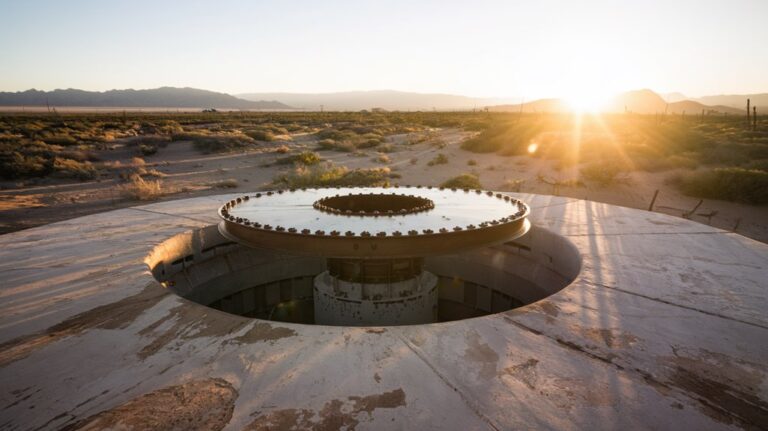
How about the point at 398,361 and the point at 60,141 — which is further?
the point at 60,141

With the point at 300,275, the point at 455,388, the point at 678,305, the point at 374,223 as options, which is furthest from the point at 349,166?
the point at 455,388

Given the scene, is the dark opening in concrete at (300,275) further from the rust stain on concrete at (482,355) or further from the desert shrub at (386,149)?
the desert shrub at (386,149)

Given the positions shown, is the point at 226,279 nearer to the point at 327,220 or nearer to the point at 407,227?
the point at 327,220

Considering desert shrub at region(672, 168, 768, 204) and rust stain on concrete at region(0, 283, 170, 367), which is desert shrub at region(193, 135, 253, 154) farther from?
rust stain on concrete at region(0, 283, 170, 367)

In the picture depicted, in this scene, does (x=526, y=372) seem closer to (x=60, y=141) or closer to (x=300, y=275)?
(x=300, y=275)

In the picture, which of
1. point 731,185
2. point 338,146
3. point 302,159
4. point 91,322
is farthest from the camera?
point 338,146

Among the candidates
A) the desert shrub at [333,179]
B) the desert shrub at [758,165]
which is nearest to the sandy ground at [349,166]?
the desert shrub at [333,179]

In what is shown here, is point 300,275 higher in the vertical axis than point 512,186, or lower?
lower

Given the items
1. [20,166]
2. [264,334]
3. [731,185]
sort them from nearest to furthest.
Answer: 1. [264,334]
2. [731,185]
3. [20,166]
